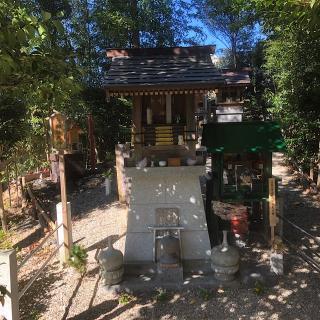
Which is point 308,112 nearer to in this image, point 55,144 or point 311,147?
point 311,147

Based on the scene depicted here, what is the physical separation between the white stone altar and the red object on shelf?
116cm

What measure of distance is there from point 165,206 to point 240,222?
2.12m

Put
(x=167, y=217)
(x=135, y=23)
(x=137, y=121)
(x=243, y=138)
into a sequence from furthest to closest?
(x=135, y=23)
(x=243, y=138)
(x=167, y=217)
(x=137, y=121)

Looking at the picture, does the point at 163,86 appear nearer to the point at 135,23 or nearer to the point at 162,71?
the point at 162,71

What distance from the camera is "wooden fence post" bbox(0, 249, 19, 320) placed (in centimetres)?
522

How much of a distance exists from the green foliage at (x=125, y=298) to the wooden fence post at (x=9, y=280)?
2.01 metres

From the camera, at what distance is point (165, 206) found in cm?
812

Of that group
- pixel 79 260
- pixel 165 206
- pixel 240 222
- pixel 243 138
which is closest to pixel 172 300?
pixel 165 206

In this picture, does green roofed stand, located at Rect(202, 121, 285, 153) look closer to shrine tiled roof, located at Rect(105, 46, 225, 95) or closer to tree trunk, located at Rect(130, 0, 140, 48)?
shrine tiled roof, located at Rect(105, 46, 225, 95)

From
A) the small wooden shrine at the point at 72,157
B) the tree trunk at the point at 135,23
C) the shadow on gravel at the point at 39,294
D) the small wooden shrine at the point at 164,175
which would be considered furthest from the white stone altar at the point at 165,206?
the tree trunk at the point at 135,23

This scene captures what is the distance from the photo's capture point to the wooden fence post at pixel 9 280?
522cm

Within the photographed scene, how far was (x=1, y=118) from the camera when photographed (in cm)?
1151

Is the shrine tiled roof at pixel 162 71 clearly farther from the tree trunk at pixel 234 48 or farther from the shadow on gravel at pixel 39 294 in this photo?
the tree trunk at pixel 234 48

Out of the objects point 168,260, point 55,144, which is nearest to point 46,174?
point 55,144
